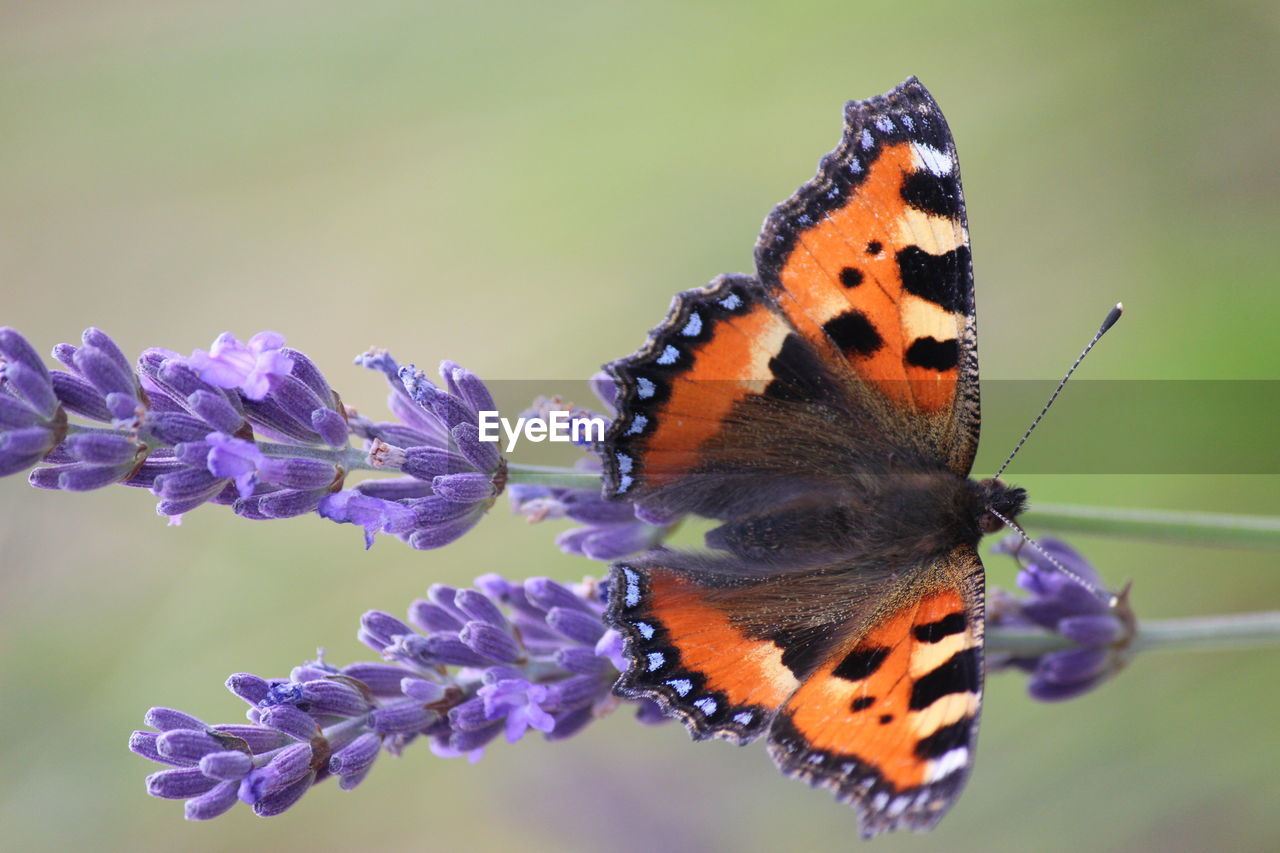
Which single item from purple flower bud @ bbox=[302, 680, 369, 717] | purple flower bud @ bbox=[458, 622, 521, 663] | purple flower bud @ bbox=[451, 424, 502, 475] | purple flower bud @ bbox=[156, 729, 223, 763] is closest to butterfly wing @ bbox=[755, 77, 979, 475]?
purple flower bud @ bbox=[451, 424, 502, 475]

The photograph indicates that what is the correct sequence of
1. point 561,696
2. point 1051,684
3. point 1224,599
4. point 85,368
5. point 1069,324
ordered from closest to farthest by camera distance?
point 85,368
point 561,696
point 1051,684
point 1224,599
point 1069,324

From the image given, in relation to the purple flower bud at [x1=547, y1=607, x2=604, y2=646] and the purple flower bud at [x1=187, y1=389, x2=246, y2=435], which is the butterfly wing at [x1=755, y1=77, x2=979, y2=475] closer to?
the purple flower bud at [x1=547, y1=607, x2=604, y2=646]

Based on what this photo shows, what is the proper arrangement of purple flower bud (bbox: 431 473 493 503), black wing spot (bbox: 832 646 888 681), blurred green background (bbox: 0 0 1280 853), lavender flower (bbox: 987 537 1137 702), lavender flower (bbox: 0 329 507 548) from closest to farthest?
lavender flower (bbox: 0 329 507 548) < black wing spot (bbox: 832 646 888 681) < purple flower bud (bbox: 431 473 493 503) < lavender flower (bbox: 987 537 1137 702) < blurred green background (bbox: 0 0 1280 853)

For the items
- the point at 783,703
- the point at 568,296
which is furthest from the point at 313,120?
the point at 783,703

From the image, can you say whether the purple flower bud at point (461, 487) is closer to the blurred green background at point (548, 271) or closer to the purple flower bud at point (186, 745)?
the purple flower bud at point (186, 745)

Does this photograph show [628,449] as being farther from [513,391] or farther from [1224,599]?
[1224,599]

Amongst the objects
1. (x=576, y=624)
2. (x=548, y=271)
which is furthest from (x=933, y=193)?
(x=548, y=271)

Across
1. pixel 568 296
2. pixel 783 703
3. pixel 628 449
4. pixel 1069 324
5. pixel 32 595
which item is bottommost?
pixel 32 595
